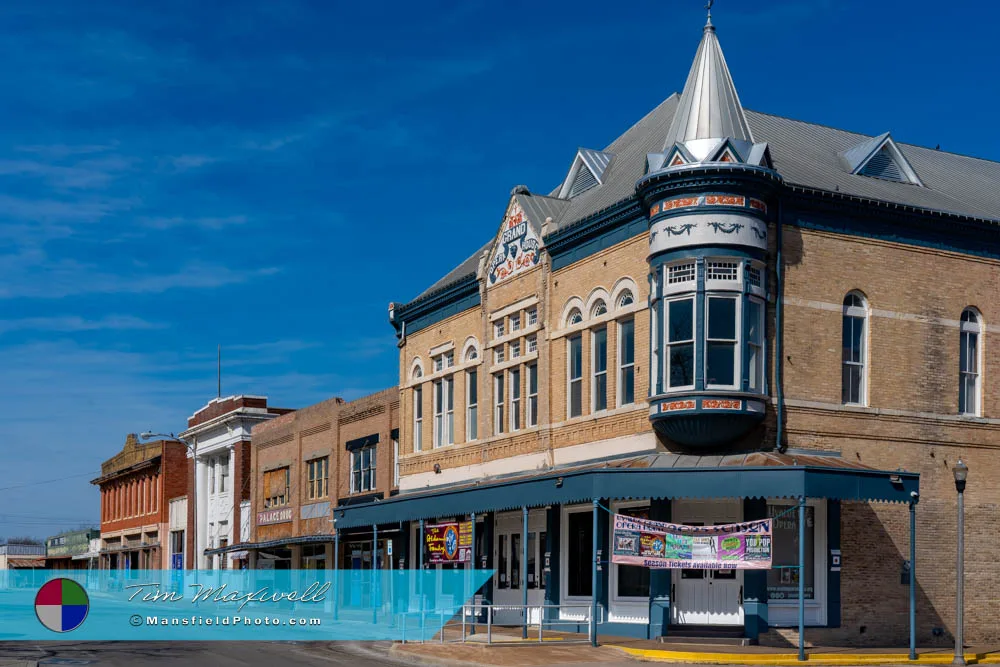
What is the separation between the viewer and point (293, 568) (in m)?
52.0

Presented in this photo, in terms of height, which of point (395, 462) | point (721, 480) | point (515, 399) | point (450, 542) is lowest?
point (450, 542)

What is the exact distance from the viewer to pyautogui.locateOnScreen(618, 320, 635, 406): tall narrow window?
28.5 m

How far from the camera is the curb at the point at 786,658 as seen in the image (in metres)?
22.4

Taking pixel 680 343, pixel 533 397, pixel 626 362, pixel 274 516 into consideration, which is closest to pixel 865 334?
pixel 680 343

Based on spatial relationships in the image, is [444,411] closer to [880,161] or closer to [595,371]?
[595,371]

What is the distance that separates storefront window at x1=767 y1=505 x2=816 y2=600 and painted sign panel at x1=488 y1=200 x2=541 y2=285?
993 centimetres

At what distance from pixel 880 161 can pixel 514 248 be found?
9.77m

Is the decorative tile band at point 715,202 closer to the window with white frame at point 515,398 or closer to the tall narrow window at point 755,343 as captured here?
the tall narrow window at point 755,343

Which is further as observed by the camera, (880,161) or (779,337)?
(880,161)

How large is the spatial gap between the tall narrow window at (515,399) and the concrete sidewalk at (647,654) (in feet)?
26.7

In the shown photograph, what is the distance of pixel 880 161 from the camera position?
31.2 m

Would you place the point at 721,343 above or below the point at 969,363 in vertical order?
above

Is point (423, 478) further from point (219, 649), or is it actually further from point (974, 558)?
point (974, 558)

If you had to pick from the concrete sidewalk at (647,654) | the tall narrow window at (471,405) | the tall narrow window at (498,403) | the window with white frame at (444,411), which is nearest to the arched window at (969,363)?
the concrete sidewalk at (647,654)
